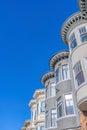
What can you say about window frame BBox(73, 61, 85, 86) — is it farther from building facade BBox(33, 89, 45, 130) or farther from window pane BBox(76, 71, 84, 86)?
building facade BBox(33, 89, 45, 130)

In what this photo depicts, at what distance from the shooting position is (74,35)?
19891mm

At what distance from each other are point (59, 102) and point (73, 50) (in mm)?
5774

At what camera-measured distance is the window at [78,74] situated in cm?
1633

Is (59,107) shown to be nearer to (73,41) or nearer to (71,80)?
(71,80)

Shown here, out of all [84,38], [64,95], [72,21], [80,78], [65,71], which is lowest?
A: [64,95]

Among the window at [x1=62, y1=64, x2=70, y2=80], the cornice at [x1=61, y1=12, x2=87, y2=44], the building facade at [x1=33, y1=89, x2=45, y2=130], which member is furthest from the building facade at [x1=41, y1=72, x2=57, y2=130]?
the cornice at [x1=61, y1=12, x2=87, y2=44]

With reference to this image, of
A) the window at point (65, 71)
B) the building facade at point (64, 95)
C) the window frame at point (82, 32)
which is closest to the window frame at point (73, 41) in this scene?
the window frame at point (82, 32)

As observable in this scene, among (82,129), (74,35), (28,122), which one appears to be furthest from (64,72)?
(28,122)

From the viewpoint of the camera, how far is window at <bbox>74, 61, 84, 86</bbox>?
16.3m

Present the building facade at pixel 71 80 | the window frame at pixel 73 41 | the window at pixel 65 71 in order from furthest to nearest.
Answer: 1. the window at pixel 65 71
2. the window frame at pixel 73 41
3. the building facade at pixel 71 80

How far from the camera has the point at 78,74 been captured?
16.9 metres

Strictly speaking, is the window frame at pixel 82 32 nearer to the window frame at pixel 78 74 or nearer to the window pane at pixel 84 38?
the window pane at pixel 84 38

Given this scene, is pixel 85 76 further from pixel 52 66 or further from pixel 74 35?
pixel 52 66

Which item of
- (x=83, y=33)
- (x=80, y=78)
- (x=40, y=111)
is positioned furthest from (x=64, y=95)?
(x=40, y=111)
